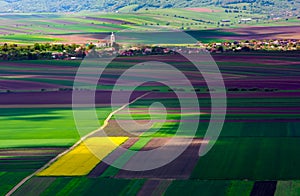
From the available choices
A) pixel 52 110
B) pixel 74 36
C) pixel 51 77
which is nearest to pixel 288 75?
pixel 51 77

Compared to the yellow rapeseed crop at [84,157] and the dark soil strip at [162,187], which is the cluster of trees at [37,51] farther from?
the dark soil strip at [162,187]

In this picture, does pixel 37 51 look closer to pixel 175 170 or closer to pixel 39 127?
pixel 39 127

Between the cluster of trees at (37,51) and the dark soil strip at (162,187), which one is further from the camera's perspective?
the cluster of trees at (37,51)

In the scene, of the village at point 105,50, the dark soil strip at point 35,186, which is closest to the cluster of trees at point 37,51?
the village at point 105,50

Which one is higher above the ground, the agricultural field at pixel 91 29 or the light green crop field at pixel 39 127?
the light green crop field at pixel 39 127

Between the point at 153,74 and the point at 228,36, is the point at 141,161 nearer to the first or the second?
the point at 153,74

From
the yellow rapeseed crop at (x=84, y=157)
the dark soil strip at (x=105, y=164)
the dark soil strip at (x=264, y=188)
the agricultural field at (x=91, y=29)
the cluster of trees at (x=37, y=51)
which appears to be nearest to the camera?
the dark soil strip at (x=264, y=188)

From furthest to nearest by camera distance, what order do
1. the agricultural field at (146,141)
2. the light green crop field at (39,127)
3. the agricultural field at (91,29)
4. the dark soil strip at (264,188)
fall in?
A: the agricultural field at (91,29)
the light green crop field at (39,127)
the agricultural field at (146,141)
the dark soil strip at (264,188)
